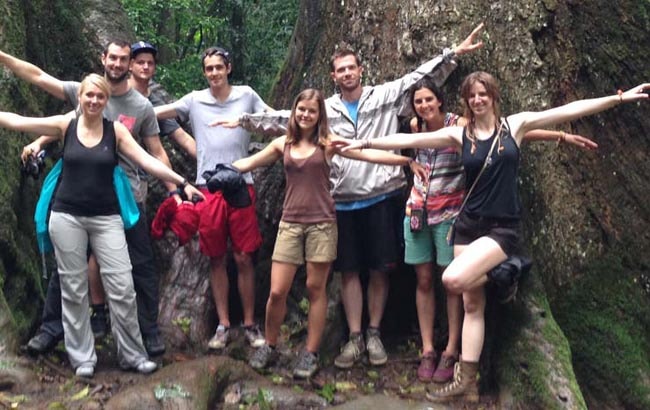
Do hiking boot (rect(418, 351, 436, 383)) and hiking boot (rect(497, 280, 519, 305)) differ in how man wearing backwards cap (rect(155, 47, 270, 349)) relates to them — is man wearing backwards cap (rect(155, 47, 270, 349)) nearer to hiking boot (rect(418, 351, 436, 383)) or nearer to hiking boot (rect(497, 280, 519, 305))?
hiking boot (rect(418, 351, 436, 383))

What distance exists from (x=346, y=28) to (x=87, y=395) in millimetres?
4207

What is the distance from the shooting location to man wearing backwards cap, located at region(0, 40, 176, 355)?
6.23 meters

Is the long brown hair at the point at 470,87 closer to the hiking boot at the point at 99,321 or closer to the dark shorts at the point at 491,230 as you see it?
the dark shorts at the point at 491,230

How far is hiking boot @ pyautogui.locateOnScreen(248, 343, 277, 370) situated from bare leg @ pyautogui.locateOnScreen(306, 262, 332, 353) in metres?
0.35

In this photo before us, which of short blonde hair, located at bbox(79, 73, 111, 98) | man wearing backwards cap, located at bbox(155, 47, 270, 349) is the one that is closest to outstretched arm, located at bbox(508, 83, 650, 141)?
man wearing backwards cap, located at bbox(155, 47, 270, 349)

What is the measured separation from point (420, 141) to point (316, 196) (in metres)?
0.92

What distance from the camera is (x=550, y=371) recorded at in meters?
6.10

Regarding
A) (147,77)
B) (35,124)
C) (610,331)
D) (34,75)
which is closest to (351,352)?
(610,331)

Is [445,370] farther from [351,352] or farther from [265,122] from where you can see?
[265,122]

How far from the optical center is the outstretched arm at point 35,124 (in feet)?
19.2

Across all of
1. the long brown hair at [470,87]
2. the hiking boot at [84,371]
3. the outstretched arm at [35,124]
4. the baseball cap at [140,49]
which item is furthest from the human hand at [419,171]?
the hiking boot at [84,371]

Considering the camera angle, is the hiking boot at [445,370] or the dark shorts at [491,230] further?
the hiking boot at [445,370]

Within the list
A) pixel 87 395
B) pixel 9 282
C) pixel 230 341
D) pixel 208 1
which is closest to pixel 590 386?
pixel 230 341

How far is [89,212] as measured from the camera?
589 cm
